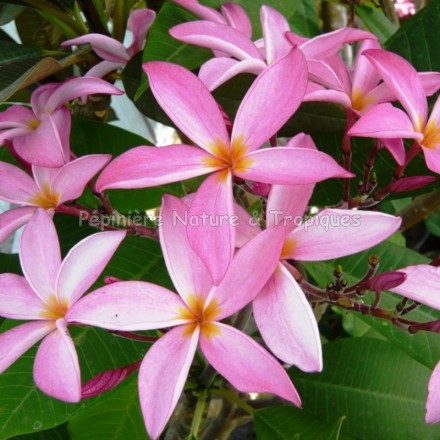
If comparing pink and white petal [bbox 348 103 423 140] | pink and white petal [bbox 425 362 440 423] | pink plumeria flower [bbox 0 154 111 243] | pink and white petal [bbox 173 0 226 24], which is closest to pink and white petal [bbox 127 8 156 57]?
pink and white petal [bbox 173 0 226 24]

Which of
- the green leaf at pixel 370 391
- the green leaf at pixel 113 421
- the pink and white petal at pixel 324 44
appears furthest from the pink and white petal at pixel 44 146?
the green leaf at pixel 370 391

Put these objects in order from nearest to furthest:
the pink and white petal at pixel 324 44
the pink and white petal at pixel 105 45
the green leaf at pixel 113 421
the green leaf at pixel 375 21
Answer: the pink and white petal at pixel 324 44
the pink and white petal at pixel 105 45
the green leaf at pixel 113 421
the green leaf at pixel 375 21

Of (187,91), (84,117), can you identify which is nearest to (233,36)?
(187,91)

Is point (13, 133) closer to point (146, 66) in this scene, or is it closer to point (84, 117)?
point (146, 66)

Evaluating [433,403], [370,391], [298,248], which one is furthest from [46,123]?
[370,391]

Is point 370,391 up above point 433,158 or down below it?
below

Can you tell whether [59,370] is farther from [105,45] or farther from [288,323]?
[105,45]

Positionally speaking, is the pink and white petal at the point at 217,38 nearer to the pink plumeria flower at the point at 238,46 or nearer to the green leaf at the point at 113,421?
the pink plumeria flower at the point at 238,46
